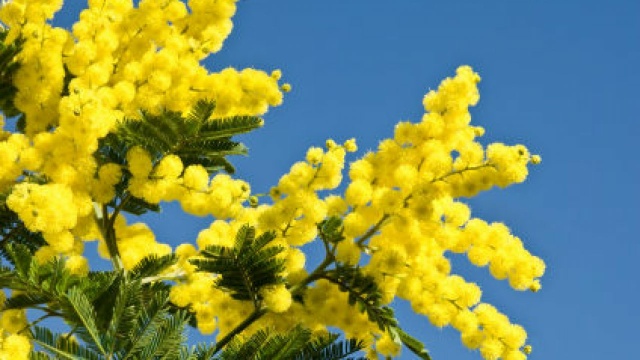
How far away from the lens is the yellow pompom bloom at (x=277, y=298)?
550 cm

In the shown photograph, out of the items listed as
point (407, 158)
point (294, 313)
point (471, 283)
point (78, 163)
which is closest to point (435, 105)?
point (407, 158)

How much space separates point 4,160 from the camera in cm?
545

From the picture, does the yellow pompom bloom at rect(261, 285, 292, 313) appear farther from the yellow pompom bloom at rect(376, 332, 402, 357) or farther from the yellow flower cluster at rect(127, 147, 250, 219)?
the yellow pompom bloom at rect(376, 332, 402, 357)

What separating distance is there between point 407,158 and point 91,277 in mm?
2198

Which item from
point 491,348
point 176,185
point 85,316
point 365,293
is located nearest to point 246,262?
point 176,185

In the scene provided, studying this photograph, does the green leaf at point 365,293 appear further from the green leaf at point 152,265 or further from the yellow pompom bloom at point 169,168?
the yellow pompom bloom at point 169,168

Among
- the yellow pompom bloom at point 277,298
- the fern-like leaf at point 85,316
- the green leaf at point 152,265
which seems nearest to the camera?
the fern-like leaf at point 85,316

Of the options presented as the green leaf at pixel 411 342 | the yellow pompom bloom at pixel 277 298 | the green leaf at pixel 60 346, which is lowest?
the green leaf at pixel 60 346

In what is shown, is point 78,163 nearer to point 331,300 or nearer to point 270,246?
point 270,246

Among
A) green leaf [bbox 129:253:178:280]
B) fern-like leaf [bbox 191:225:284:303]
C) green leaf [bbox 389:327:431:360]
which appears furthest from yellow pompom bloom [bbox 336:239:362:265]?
green leaf [bbox 129:253:178:280]

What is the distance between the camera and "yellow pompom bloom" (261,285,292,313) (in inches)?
217

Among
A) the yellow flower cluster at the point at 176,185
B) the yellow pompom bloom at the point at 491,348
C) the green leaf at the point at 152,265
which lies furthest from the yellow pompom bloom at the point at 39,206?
the yellow pompom bloom at the point at 491,348

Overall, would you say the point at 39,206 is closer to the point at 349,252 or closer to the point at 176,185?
the point at 176,185

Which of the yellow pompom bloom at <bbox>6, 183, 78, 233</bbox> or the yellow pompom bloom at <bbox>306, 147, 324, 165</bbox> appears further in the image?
the yellow pompom bloom at <bbox>306, 147, 324, 165</bbox>
